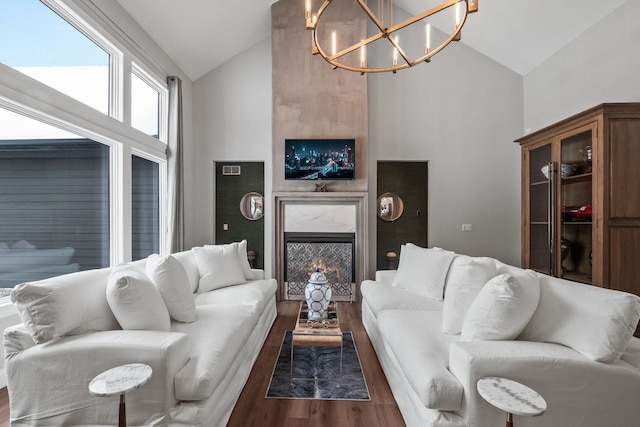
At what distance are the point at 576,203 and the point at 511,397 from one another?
9.12 ft

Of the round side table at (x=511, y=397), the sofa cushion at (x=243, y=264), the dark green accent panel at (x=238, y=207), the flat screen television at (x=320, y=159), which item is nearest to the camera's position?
the round side table at (x=511, y=397)

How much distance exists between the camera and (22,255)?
7.98ft

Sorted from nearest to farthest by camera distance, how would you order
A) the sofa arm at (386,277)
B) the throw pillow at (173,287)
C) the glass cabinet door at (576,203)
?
the throw pillow at (173,287) → the glass cabinet door at (576,203) → the sofa arm at (386,277)

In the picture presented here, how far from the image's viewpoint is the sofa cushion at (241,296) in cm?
285

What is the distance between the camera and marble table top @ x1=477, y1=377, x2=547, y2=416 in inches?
43.6

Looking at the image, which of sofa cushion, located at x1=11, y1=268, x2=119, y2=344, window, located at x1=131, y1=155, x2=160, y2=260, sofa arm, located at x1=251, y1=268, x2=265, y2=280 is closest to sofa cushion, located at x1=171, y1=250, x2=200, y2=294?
sofa arm, located at x1=251, y1=268, x2=265, y2=280

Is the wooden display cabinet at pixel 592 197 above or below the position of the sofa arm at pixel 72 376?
above

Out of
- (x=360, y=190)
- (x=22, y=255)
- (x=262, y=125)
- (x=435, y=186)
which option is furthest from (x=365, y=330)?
(x=262, y=125)

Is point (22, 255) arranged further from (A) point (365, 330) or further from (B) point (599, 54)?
(B) point (599, 54)

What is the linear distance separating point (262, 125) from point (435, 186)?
9.52ft

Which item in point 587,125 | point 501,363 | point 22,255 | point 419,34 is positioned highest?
point 419,34

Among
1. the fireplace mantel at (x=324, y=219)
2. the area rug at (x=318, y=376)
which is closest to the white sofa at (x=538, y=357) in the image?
the area rug at (x=318, y=376)

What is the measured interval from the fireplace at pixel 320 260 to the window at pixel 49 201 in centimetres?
231

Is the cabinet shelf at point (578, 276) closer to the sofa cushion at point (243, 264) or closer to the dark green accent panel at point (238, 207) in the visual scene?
the sofa cushion at point (243, 264)
